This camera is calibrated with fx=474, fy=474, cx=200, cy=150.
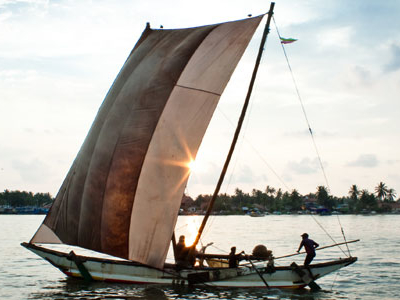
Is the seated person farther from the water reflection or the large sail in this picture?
the large sail

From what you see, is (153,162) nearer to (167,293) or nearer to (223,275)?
(223,275)

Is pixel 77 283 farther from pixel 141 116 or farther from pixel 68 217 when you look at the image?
pixel 141 116

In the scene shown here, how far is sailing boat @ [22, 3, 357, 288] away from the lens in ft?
59.6

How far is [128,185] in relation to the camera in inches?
714

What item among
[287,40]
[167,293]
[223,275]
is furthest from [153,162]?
[287,40]

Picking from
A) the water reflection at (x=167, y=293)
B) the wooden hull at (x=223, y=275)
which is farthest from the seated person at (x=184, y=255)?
the water reflection at (x=167, y=293)

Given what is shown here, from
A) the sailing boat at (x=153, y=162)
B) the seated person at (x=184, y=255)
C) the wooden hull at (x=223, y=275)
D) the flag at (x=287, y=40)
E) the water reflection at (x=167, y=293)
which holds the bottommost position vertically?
→ the water reflection at (x=167, y=293)

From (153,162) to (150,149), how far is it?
1.69 feet

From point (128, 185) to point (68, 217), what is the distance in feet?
11.5

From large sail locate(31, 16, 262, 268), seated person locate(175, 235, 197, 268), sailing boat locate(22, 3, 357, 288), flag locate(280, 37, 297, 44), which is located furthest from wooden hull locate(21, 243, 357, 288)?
flag locate(280, 37, 297, 44)

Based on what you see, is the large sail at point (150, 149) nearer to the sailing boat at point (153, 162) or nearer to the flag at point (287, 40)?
the sailing boat at point (153, 162)

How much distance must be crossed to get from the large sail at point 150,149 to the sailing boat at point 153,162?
0.04m

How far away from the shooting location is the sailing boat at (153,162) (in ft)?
59.6

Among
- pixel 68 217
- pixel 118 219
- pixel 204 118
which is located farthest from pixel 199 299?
pixel 204 118
